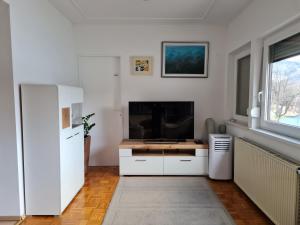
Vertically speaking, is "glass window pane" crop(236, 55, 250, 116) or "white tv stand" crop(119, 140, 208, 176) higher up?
"glass window pane" crop(236, 55, 250, 116)

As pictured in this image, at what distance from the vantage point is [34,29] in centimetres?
246

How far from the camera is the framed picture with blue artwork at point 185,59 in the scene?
3.64 metres

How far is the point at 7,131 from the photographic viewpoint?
83.3 inches

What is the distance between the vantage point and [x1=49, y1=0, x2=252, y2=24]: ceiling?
2.80m

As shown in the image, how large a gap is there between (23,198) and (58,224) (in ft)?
1.54

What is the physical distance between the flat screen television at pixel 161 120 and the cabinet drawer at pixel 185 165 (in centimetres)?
34

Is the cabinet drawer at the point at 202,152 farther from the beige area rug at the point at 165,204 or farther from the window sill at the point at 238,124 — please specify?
the window sill at the point at 238,124

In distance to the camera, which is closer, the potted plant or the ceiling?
the ceiling

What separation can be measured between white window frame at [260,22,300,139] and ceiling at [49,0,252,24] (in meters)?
0.71

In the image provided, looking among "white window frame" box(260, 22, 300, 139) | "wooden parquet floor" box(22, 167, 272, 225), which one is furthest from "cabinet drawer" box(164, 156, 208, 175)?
"white window frame" box(260, 22, 300, 139)

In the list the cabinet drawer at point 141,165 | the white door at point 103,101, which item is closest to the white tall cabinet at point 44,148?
the cabinet drawer at point 141,165

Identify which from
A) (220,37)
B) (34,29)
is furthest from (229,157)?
(34,29)

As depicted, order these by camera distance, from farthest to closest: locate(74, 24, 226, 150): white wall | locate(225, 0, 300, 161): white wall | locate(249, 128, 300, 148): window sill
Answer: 1. locate(74, 24, 226, 150): white wall
2. locate(225, 0, 300, 161): white wall
3. locate(249, 128, 300, 148): window sill

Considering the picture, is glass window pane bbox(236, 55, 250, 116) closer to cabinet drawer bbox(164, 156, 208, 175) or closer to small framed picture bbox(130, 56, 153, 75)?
cabinet drawer bbox(164, 156, 208, 175)
